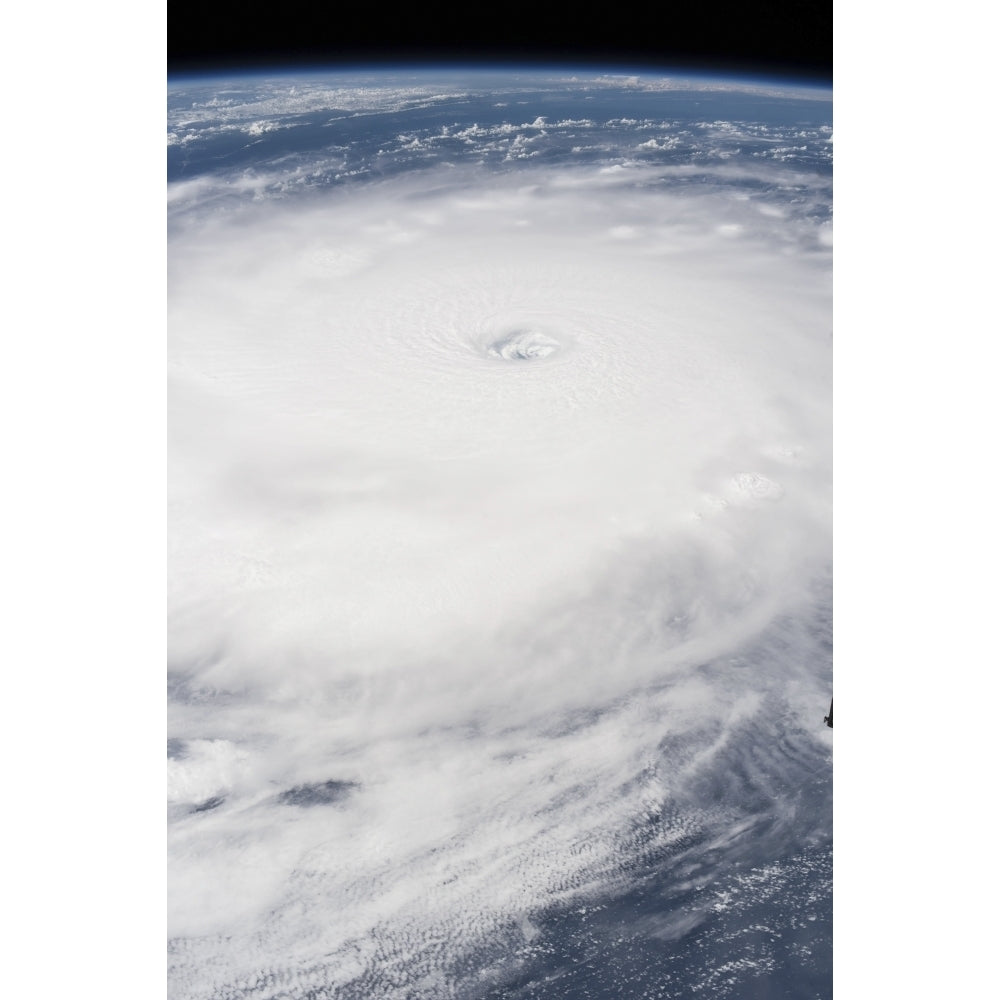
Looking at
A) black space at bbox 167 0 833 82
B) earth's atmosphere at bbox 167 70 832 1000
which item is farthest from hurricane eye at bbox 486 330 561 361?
black space at bbox 167 0 833 82

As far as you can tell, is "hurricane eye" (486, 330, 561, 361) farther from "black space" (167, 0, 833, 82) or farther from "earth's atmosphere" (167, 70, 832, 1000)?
"black space" (167, 0, 833, 82)

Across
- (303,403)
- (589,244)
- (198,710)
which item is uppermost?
(589,244)

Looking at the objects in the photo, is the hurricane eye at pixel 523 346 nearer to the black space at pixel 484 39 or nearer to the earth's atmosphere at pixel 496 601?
the earth's atmosphere at pixel 496 601

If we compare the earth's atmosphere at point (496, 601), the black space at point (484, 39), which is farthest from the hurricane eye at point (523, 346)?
the black space at point (484, 39)

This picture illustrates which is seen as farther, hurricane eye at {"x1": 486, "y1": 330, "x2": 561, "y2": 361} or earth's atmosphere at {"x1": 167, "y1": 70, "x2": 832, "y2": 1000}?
hurricane eye at {"x1": 486, "y1": 330, "x2": 561, "y2": 361}

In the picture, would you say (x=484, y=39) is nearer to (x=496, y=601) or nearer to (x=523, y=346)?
(x=523, y=346)

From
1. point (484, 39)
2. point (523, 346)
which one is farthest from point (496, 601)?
point (484, 39)

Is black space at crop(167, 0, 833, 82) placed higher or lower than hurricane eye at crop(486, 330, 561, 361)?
higher

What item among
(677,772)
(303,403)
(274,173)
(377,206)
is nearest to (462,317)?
(303,403)

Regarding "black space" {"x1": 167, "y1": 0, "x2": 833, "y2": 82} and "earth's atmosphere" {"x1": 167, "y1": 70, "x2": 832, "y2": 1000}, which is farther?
"black space" {"x1": 167, "y1": 0, "x2": 833, "y2": 82}

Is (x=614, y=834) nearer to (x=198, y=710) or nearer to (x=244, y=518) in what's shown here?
(x=198, y=710)
